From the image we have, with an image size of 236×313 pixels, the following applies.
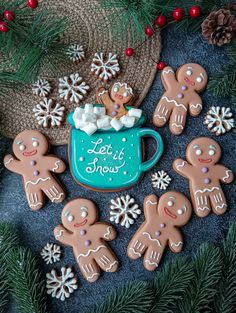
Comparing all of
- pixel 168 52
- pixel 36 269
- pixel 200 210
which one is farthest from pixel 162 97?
pixel 36 269

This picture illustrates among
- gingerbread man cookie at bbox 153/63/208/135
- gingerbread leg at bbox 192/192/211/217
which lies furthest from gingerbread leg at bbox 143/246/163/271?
gingerbread man cookie at bbox 153/63/208/135

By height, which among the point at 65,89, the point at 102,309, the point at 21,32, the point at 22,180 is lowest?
the point at 102,309

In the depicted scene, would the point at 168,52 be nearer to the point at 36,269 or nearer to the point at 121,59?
the point at 121,59

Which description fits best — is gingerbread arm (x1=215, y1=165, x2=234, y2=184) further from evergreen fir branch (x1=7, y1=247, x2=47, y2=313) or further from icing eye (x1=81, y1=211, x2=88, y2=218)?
evergreen fir branch (x1=7, y1=247, x2=47, y2=313)

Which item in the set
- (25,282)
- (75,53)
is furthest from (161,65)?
(25,282)

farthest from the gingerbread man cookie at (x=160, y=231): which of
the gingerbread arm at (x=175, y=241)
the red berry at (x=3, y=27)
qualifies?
the red berry at (x=3, y=27)

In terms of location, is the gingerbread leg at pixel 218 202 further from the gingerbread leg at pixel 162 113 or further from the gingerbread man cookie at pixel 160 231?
the gingerbread leg at pixel 162 113
